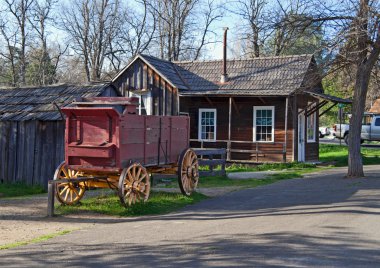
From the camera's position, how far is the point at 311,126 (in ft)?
86.4

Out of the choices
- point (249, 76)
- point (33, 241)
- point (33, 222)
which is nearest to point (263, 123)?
point (249, 76)

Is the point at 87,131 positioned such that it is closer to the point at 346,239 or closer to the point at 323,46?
the point at 346,239

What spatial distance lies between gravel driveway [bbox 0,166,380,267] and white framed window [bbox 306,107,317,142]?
13308mm

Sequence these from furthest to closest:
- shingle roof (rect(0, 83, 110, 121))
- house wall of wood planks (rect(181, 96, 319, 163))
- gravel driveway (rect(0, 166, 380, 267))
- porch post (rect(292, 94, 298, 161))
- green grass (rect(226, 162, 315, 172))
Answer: house wall of wood planks (rect(181, 96, 319, 163)), porch post (rect(292, 94, 298, 161)), green grass (rect(226, 162, 315, 172)), shingle roof (rect(0, 83, 110, 121)), gravel driveway (rect(0, 166, 380, 267))

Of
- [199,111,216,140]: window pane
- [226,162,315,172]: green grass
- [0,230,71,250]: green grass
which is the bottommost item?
[0,230,71,250]: green grass

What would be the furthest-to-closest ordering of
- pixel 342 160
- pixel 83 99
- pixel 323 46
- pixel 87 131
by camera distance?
pixel 342 160
pixel 323 46
pixel 83 99
pixel 87 131

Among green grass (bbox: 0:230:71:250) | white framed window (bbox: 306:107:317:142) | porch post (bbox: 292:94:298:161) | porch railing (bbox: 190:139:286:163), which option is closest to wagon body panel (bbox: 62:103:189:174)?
green grass (bbox: 0:230:71:250)

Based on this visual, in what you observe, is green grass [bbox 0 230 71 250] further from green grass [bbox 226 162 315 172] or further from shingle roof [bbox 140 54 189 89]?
shingle roof [bbox 140 54 189 89]

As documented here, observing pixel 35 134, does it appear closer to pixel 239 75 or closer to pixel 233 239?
pixel 233 239

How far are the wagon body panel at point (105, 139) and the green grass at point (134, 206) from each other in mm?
870

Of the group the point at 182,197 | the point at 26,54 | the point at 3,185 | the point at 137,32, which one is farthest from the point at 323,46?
the point at 26,54

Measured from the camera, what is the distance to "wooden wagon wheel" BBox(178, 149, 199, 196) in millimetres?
12805

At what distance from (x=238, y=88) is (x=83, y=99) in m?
13.4

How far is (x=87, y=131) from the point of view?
11000mm
